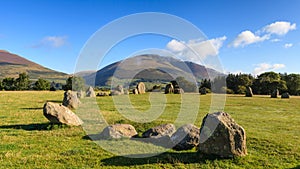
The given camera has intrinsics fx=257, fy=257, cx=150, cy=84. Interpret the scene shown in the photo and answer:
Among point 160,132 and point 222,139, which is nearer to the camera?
point 222,139

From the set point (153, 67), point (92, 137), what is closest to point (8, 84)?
point (153, 67)

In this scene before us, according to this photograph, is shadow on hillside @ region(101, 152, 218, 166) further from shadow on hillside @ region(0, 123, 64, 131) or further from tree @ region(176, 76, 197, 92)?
tree @ region(176, 76, 197, 92)

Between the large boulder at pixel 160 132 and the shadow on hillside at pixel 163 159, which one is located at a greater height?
the large boulder at pixel 160 132

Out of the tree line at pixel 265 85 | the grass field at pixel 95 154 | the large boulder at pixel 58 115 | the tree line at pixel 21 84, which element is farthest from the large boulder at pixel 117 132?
the tree line at pixel 21 84

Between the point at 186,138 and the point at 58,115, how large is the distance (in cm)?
906

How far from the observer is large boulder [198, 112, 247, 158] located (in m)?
11.5

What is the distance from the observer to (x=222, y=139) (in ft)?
37.8

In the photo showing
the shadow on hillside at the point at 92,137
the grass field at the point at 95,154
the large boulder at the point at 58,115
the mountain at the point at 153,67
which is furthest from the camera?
the mountain at the point at 153,67

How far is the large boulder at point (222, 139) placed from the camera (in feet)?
37.7

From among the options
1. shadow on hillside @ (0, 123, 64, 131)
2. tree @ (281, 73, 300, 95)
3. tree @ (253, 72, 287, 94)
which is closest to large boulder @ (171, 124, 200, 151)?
shadow on hillside @ (0, 123, 64, 131)

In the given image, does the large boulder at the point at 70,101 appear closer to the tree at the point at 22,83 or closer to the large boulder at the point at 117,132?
the large boulder at the point at 117,132

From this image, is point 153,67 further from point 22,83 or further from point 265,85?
point 22,83

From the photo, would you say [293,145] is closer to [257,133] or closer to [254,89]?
[257,133]

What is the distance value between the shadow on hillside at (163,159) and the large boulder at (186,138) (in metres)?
0.96
